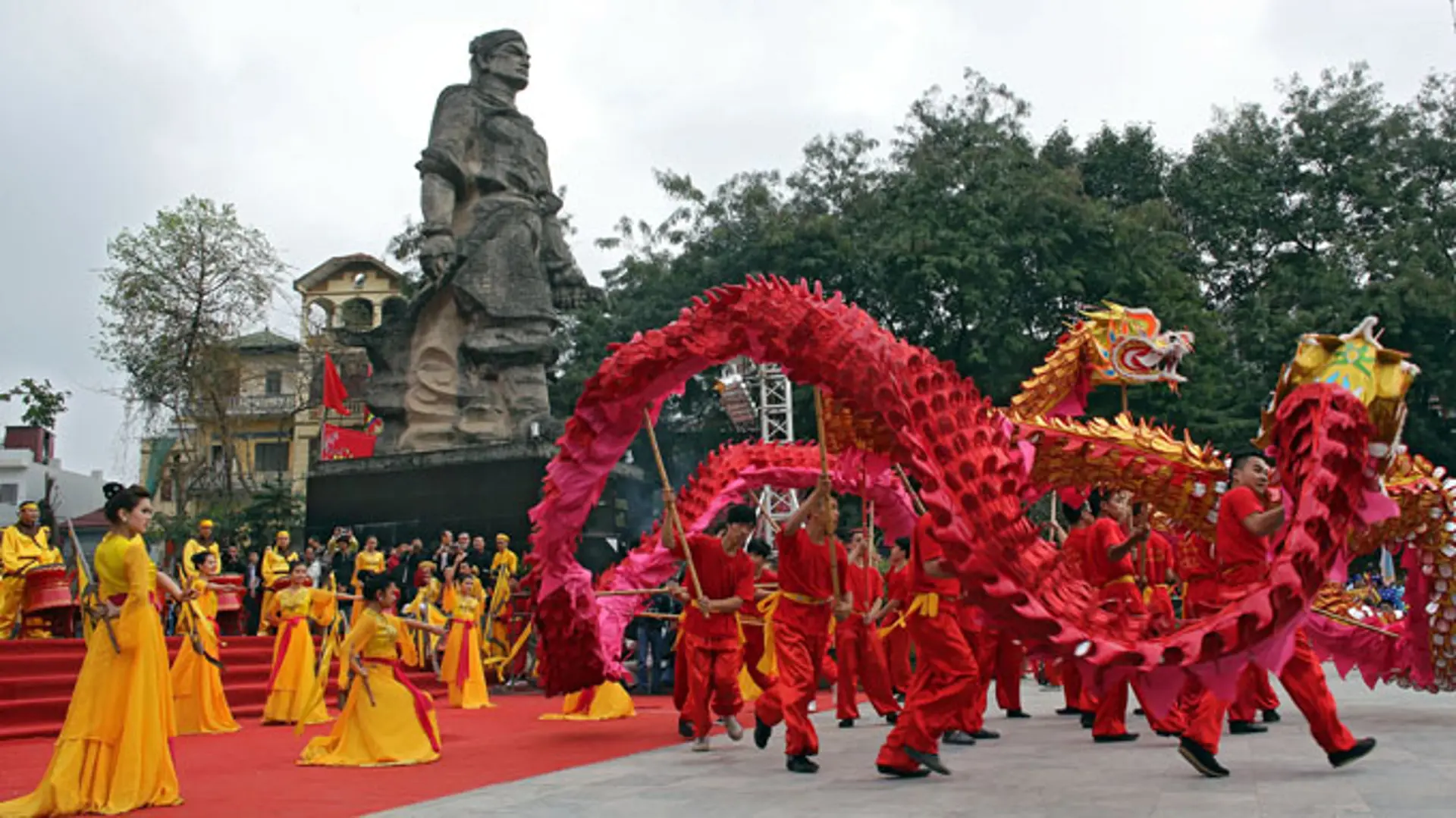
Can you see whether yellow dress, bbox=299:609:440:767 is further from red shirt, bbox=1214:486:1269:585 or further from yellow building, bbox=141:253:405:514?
yellow building, bbox=141:253:405:514

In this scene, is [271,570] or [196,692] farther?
[271,570]

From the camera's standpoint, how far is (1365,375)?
543 centimetres

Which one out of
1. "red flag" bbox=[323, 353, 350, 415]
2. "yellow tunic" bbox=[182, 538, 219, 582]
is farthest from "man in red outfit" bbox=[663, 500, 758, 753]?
"red flag" bbox=[323, 353, 350, 415]

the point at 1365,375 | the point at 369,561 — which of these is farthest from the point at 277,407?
the point at 1365,375

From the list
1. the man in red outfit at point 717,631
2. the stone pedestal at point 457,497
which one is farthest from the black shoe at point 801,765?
the stone pedestal at point 457,497

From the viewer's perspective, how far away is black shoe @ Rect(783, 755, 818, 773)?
6.65 metres

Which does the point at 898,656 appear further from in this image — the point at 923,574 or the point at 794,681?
the point at 923,574

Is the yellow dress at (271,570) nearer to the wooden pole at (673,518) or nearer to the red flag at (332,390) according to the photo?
the wooden pole at (673,518)

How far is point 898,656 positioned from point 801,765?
12.9ft

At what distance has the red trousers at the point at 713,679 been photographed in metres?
7.90

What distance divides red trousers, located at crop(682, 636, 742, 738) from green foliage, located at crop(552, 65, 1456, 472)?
52.2 feet

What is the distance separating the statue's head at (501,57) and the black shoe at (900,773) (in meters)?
14.9

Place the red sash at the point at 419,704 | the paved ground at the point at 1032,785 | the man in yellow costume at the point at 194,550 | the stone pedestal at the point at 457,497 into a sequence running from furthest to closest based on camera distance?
the stone pedestal at the point at 457,497
the man in yellow costume at the point at 194,550
the red sash at the point at 419,704
the paved ground at the point at 1032,785

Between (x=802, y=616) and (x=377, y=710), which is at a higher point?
(x=802, y=616)
